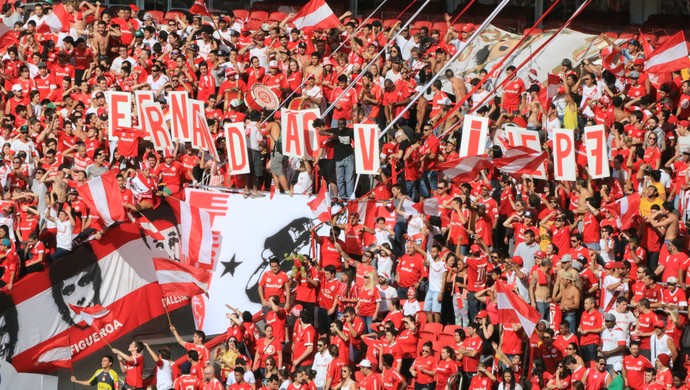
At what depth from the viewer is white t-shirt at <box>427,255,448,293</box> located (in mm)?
20359

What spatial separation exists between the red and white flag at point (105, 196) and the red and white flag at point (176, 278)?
45.9 inches

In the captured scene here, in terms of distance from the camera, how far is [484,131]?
21.4m

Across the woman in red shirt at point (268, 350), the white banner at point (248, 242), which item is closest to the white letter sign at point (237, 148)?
the white banner at point (248, 242)

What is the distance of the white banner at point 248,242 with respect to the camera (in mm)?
22000

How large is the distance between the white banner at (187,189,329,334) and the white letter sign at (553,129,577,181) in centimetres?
340

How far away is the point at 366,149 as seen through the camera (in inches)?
862

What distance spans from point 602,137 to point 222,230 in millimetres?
5369

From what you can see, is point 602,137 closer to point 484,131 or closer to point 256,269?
point 484,131

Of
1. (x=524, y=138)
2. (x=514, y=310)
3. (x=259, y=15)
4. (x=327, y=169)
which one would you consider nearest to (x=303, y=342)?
(x=514, y=310)

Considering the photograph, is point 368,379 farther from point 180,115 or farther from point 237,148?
point 180,115

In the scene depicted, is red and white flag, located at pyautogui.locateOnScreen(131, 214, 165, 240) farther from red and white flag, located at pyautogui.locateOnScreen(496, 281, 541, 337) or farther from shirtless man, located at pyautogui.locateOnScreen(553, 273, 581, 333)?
shirtless man, located at pyautogui.locateOnScreen(553, 273, 581, 333)

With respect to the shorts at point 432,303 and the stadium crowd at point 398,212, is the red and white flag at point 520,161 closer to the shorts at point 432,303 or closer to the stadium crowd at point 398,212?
the stadium crowd at point 398,212

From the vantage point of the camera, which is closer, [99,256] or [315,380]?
[315,380]

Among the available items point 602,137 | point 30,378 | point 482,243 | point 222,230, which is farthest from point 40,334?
point 602,137
